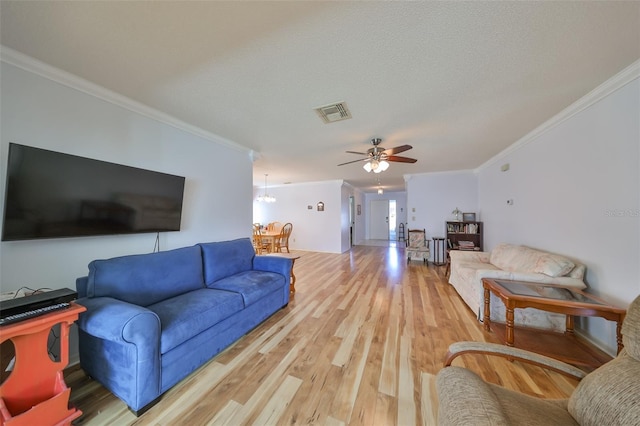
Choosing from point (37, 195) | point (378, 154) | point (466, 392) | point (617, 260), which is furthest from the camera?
point (378, 154)

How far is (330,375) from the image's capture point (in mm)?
1629

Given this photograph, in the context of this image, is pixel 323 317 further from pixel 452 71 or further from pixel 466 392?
pixel 452 71

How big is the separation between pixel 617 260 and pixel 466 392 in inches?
91.7

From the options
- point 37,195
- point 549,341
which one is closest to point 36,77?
point 37,195

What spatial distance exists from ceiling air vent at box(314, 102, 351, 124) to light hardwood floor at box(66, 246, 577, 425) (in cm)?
235

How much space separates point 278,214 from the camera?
24.4ft

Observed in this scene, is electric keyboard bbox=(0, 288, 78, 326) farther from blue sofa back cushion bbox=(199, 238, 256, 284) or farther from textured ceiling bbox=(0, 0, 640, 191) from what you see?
textured ceiling bbox=(0, 0, 640, 191)

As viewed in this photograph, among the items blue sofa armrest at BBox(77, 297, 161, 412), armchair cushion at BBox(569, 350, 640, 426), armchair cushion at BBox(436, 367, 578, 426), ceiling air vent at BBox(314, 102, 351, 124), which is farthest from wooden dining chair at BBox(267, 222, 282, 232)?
armchair cushion at BBox(569, 350, 640, 426)

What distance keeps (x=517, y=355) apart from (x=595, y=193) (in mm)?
2123

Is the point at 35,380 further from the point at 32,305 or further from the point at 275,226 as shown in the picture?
the point at 275,226

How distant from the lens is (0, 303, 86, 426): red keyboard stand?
101 centimetres

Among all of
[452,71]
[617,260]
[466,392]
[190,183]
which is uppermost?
[452,71]

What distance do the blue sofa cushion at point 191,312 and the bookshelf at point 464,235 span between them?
4.76 m

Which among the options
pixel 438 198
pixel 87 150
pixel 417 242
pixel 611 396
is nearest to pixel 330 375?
pixel 611 396
